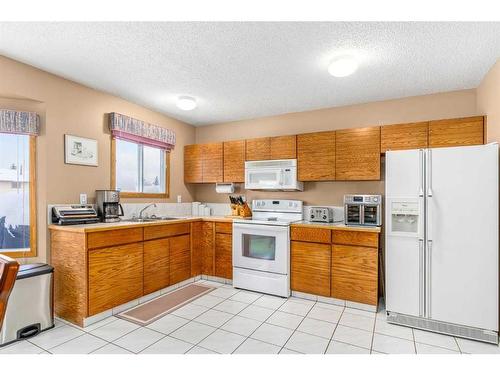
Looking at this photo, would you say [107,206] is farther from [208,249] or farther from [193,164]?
[193,164]

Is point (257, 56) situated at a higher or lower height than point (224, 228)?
higher

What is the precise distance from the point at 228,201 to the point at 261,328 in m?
2.34

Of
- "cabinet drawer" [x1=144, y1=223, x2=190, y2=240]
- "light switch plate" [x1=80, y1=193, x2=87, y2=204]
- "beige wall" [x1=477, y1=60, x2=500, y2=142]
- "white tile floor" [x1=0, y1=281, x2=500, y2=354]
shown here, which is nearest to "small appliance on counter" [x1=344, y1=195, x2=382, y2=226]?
"white tile floor" [x1=0, y1=281, x2=500, y2=354]

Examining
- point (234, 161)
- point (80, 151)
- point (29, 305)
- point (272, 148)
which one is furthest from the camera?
point (234, 161)

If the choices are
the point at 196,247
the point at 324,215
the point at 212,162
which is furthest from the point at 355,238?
the point at 212,162

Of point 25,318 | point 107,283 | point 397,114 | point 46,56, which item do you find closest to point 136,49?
point 46,56

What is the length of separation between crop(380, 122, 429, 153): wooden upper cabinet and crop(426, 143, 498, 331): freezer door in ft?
1.94

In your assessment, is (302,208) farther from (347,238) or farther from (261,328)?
(261,328)

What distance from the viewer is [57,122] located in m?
2.82

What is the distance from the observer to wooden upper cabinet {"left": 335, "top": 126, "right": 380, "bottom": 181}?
125 inches

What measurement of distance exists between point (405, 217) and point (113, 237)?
2.82 metres

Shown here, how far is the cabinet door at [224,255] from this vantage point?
370 cm

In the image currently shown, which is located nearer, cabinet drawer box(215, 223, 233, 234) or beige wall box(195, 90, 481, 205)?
beige wall box(195, 90, 481, 205)

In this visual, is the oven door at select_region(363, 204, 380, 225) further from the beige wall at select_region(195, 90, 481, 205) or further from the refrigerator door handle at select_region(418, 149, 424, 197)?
the refrigerator door handle at select_region(418, 149, 424, 197)
